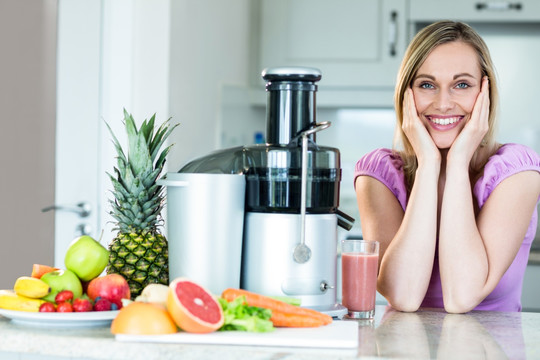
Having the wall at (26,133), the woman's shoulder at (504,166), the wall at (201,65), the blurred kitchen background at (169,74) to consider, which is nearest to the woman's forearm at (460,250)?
the woman's shoulder at (504,166)

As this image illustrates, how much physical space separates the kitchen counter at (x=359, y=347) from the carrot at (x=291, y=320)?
3.4 inches

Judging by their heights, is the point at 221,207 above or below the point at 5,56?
below

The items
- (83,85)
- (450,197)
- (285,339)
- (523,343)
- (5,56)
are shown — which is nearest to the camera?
(285,339)

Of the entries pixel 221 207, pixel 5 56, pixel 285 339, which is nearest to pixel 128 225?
pixel 221 207

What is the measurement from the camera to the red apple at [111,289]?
50.4 inches

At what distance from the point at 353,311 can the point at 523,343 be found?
304mm

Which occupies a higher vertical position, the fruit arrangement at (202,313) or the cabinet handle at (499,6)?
the cabinet handle at (499,6)

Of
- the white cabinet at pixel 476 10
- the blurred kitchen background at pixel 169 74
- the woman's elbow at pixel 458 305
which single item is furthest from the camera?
the white cabinet at pixel 476 10

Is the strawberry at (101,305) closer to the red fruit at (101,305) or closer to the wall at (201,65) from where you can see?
the red fruit at (101,305)

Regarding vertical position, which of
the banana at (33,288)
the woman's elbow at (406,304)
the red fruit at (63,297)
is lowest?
the woman's elbow at (406,304)

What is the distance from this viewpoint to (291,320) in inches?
47.6

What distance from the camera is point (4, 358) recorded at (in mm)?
1188

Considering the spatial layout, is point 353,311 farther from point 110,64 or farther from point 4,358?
point 110,64

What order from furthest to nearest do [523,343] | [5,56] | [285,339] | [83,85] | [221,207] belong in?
1. [83,85]
2. [5,56]
3. [221,207]
4. [523,343]
5. [285,339]
